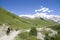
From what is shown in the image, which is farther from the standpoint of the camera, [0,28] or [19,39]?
[0,28]

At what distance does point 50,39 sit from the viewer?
8825 centimetres

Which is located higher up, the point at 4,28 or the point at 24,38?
the point at 4,28

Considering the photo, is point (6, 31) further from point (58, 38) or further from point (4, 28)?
point (58, 38)

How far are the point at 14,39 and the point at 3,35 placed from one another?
50.9ft

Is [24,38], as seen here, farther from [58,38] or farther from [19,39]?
[58,38]

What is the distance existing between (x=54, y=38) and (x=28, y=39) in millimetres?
17758

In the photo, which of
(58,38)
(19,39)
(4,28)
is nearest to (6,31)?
(4,28)

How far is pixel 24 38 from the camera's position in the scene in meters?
76.1

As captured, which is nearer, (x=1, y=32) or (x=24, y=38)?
(x=24, y=38)

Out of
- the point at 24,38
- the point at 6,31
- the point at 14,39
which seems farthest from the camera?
the point at 6,31

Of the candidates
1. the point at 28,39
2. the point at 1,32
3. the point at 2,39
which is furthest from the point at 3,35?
the point at 28,39

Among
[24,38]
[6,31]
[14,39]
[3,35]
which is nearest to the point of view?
[14,39]

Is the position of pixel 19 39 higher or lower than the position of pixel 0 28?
lower

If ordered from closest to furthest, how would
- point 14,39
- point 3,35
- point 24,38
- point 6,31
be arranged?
point 14,39 < point 24,38 < point 3,35 < point 6,31
